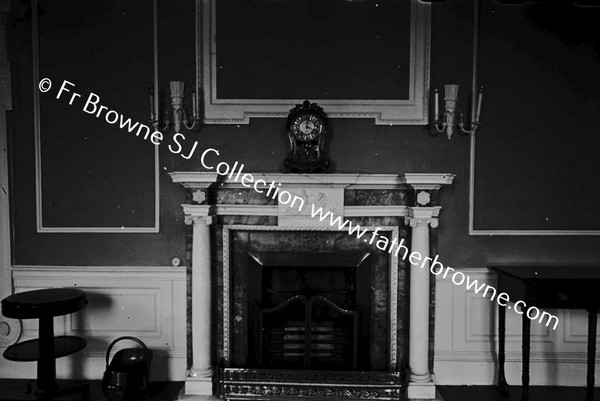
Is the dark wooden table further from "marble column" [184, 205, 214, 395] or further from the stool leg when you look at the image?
the stool leg

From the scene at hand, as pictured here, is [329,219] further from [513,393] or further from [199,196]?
[513,393]

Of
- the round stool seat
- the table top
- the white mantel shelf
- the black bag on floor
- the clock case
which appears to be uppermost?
the clock case

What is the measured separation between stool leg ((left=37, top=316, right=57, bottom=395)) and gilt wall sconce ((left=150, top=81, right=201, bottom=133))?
4.11 ft

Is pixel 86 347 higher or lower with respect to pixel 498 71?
lower

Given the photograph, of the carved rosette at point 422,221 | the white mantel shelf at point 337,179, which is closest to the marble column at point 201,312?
the white mantel shelf at point 337,179

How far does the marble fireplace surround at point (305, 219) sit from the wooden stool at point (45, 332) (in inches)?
25.7

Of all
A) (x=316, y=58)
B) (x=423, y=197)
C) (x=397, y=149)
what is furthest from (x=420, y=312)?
(x=316, y=58)

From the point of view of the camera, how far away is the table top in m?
2.55

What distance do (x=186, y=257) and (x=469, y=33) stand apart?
2172 mm

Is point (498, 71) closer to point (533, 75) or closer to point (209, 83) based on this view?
point (533, 75)

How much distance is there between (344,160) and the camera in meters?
2.97

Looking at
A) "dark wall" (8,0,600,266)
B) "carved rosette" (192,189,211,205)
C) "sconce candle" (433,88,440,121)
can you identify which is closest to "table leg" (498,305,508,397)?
"dark wall" (8,0,600,266)

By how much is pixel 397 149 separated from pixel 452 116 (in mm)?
372

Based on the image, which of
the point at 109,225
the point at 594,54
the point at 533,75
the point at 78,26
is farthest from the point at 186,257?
the point at 594,54
